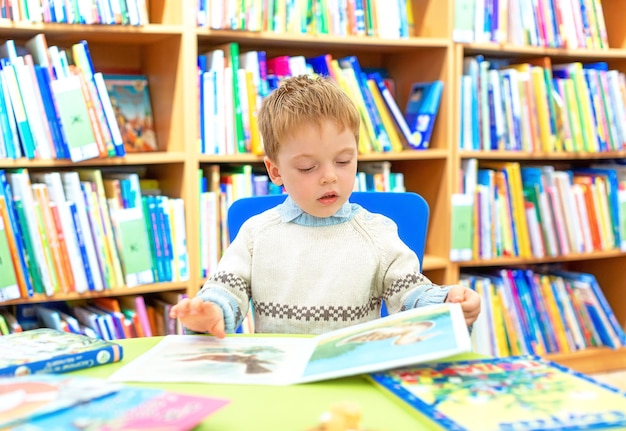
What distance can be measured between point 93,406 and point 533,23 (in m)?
2.37

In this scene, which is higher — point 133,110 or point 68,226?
point 133,110

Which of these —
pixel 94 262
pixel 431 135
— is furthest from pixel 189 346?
pixel 431 135

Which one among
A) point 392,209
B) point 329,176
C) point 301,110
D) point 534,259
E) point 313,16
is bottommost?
point 534,259

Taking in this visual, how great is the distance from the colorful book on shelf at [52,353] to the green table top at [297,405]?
0.07 feet

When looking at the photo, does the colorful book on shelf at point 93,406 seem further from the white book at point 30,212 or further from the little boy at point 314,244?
the white book at point 30,212

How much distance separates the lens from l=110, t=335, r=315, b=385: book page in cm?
90

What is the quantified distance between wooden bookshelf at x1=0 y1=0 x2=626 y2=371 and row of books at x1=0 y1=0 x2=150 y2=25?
0.02m

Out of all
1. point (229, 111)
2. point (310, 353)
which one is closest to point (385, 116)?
point (229, 111)

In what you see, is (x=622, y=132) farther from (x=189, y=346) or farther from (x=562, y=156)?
(x=189, y=346)

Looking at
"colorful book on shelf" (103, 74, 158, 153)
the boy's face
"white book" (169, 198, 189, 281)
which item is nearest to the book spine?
the boy's face

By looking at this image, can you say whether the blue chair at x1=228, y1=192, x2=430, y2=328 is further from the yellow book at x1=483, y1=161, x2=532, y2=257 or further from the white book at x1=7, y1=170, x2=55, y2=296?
the yellow book at x1=483, y1=161, x2=532, y2=257

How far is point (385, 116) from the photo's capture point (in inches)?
103

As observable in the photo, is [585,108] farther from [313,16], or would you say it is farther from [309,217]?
[309,217]

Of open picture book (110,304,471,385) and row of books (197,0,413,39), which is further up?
row of books (197,0,413,39)
